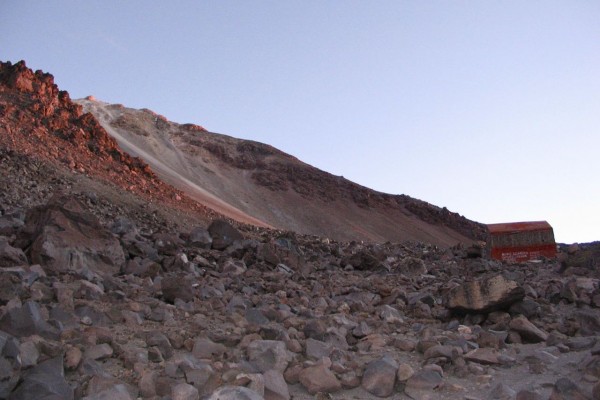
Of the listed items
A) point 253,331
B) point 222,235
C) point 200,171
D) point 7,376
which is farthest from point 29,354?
point 200,171

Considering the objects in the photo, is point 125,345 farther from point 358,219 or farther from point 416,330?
point 358,219

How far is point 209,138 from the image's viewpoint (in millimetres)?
48219

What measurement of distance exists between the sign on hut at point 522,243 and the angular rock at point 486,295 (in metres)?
6.58

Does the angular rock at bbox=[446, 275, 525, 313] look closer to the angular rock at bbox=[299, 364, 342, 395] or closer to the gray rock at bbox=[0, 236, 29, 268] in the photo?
the angular rock at bbox=[299, 364, 342, 395]

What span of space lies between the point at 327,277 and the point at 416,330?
3161mm

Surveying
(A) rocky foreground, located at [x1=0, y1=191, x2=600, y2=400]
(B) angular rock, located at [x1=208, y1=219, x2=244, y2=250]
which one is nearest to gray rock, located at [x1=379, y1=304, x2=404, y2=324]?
(A) rocky foreground, located at [x1=0, y1=191, x2=600, y2=400]

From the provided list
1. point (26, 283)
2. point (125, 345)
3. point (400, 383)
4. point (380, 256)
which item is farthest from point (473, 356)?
point (380, 256)

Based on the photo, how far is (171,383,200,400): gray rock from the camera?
267 cm

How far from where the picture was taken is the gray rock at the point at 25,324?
3.17 meters

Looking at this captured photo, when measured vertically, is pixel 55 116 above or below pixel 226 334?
above

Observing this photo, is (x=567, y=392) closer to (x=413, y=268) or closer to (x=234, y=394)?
(x=234, y=394)

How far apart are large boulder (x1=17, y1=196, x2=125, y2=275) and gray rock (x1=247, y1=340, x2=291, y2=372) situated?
2595 millimetres

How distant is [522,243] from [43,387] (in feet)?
33.5

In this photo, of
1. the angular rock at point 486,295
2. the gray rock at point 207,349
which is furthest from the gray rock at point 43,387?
the angular rock at point 486,295
